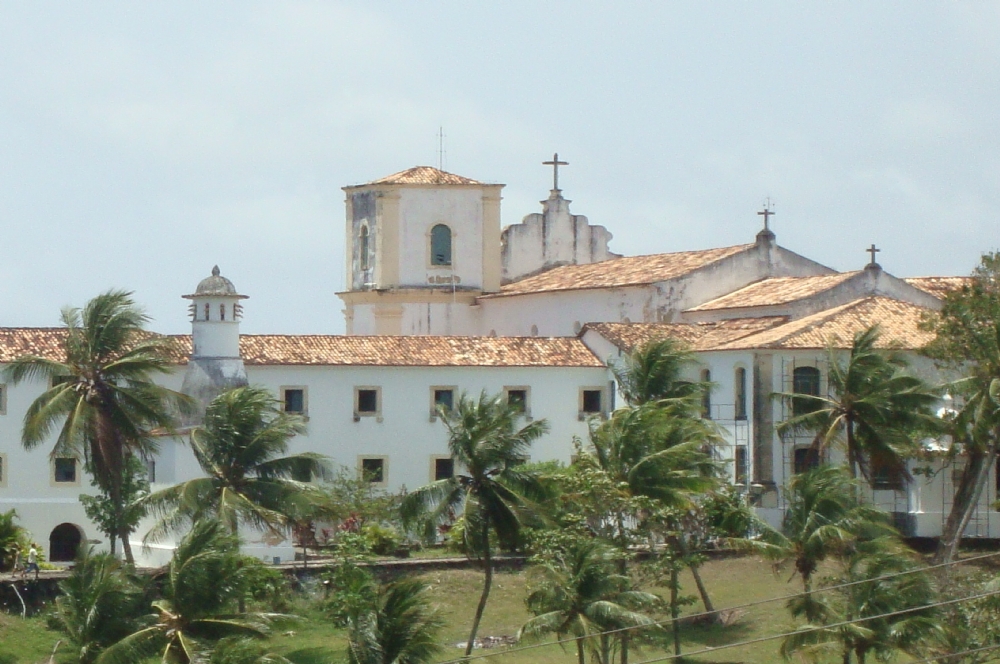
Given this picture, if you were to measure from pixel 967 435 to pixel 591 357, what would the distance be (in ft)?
39.9

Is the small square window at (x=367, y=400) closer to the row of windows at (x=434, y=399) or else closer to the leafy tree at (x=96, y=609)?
the row of windows at (x=434, y=399)

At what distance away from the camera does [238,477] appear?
171ft

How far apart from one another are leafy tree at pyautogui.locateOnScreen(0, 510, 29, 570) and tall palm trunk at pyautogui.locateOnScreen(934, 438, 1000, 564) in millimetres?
20648

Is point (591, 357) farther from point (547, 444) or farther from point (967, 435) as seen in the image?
point (967, 435)

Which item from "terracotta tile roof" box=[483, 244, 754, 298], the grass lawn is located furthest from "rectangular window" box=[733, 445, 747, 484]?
"terracotta tile roof" box=[483, 244, 754, 298]

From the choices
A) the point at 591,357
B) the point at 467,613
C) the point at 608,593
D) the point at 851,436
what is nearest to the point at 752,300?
the point at 591,357

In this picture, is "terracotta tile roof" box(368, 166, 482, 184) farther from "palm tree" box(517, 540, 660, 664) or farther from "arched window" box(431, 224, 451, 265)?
"palm tree" box(517, 540, 660, 664)

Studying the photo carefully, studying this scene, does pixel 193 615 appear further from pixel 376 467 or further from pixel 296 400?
pixel 376 467

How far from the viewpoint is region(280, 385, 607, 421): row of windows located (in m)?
60.8

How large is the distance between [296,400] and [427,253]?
13.5 metres

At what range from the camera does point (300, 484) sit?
52656mm

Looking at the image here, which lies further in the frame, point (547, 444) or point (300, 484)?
point (547, 444)

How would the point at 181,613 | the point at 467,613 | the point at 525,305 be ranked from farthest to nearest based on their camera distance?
1. the point at 525,305
2. the point at 467,613
3. the point at 181,613

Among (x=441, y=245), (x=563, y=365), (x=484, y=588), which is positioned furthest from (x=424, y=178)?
(x=484, y=588)
